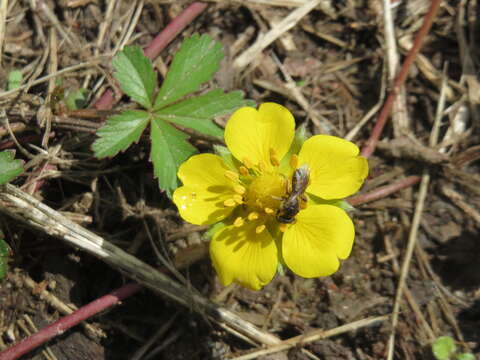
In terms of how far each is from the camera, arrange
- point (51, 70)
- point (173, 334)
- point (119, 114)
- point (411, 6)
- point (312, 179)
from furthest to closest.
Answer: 1. point (411, 6)
2. point (51, 70)
3. point (173, 334)
4. point (119, 114)
5. point (312, 179)

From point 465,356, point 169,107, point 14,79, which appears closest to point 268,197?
point 169,107

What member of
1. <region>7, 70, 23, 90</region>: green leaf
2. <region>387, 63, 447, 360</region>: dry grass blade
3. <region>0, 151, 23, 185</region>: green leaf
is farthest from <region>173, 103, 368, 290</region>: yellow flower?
<region>7, 70, 23, 90</region>: green leaf

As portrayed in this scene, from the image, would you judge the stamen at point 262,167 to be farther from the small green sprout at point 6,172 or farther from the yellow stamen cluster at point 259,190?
the small green sprout at point 6,172

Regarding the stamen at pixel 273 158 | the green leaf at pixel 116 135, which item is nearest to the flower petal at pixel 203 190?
the stamen at pixel 273 158

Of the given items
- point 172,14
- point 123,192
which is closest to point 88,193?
point 123,192

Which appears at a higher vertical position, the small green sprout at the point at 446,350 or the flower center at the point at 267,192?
the flower center at the point at 267,192

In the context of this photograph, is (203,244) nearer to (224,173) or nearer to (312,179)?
(224,173)
